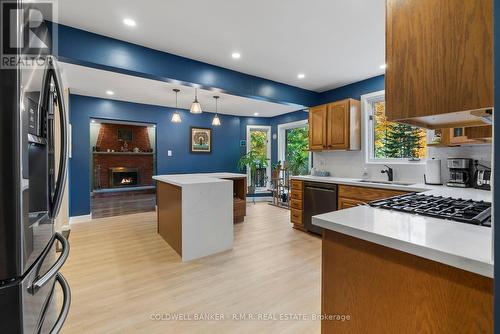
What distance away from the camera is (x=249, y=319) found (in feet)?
5.81

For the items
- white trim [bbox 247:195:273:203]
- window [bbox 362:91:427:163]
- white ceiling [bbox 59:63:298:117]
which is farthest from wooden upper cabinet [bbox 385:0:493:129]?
white trim [bbox 247:195:273:203]

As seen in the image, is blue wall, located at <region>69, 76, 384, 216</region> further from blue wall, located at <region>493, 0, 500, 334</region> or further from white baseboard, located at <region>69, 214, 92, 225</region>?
blue wall, located at <region>493, 0, 500, 334</region>

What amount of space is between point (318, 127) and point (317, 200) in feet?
4.34

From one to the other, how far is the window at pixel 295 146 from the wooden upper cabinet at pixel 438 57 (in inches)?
188

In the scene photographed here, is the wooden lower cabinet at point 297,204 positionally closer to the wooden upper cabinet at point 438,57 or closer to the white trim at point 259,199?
the white trim at point 259,199

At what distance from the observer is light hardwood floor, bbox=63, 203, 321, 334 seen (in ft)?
5.65

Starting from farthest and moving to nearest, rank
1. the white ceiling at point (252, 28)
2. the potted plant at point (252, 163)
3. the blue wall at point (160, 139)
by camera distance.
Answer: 1. the potted plant at point (252, 163)
2. the blue wall at point (160, 139)
3. the white ceiling at point (252, 28)

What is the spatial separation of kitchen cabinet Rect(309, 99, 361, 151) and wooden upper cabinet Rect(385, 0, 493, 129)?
2.85 metres

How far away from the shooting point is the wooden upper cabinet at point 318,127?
156 inches

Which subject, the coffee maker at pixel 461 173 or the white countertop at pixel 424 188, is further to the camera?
the coffee maker at pixel 461 173

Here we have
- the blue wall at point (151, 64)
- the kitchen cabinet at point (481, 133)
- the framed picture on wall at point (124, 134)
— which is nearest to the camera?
the kitchen cabinet at point (481, 133)

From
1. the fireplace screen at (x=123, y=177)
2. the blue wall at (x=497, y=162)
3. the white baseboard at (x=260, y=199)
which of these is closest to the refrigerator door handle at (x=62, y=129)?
the blue wall at (x=497, y=162)

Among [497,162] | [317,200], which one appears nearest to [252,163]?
[317,200]

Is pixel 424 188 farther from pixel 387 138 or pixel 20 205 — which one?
pixel 20 205
